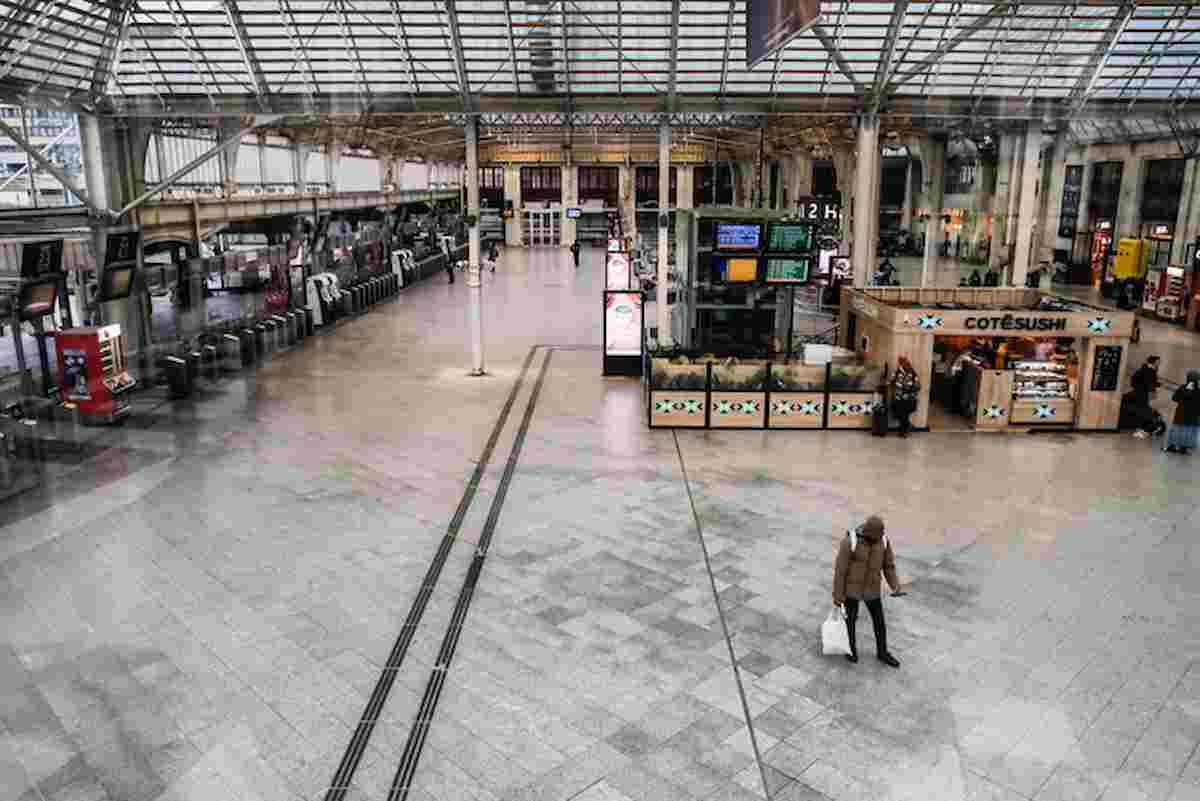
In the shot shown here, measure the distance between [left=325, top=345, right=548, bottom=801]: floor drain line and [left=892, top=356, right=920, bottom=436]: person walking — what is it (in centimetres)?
676

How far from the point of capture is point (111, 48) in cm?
1733

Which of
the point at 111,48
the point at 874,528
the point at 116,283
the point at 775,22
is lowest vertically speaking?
the point at 874,528

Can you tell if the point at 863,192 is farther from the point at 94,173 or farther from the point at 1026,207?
the point at 94,173

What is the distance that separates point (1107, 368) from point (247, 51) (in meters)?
17.3

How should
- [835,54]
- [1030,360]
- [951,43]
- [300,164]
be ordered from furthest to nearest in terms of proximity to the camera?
[300,164] < [835,54] < [951,43] < [1030,360]

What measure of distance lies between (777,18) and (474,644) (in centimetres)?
685

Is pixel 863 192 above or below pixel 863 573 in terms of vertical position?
above

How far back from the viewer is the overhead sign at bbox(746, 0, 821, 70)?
806 centimetres

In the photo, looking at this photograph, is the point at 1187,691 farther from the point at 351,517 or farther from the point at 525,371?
the point at 525,371

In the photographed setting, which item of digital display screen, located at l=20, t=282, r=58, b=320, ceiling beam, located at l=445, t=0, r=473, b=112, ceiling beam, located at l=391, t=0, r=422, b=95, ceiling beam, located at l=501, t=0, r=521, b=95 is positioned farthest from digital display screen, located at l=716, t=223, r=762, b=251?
digital display screen, located at l=20, t=282, r=58, b=320

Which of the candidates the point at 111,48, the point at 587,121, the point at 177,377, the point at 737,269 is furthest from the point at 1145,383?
the point at 111,48

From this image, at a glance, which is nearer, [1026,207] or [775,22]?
[775,22]

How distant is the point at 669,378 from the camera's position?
1492cm

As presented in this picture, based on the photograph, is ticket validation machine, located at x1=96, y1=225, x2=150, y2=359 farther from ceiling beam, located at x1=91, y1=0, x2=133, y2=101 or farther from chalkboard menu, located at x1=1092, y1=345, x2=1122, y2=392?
chalkboard menu, located at x1=1092, y1=345, x2=1122, y2=392
